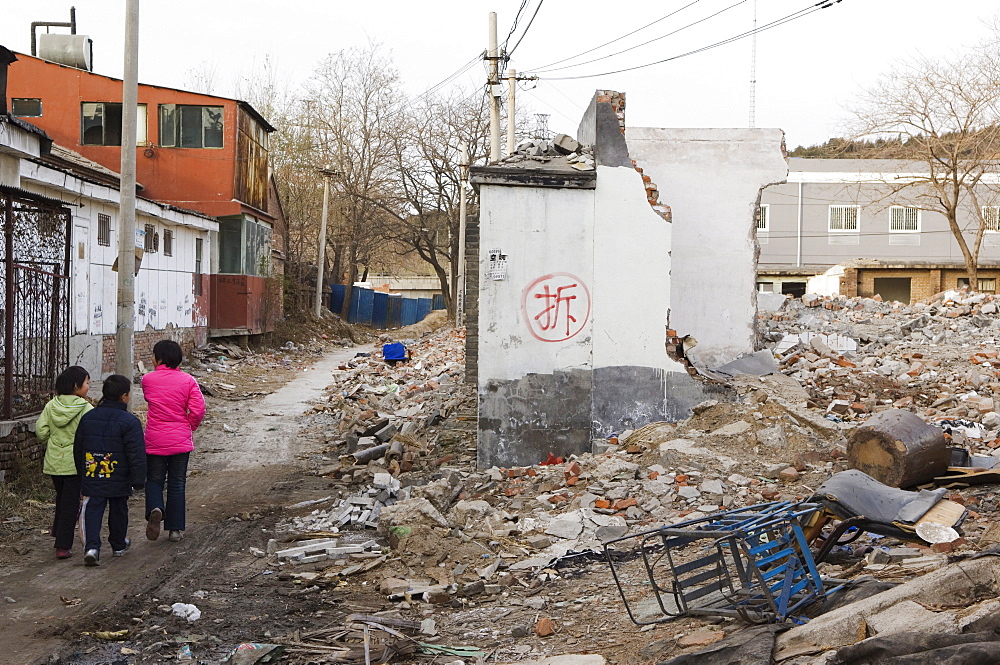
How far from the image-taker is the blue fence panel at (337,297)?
40172mm

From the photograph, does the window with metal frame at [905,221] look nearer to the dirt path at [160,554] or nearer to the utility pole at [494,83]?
the utility pole at [494,83]

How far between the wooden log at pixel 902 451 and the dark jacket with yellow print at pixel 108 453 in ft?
19.1

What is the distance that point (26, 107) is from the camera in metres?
23.3

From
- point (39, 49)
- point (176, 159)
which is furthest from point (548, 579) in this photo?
point (39, 49)

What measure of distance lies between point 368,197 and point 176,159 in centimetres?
1447

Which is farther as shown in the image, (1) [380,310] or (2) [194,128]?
(1) [380,310]

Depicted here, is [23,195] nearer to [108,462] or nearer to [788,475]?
[108,462]

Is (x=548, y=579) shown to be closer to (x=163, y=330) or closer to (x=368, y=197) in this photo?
(x=163, y=330)

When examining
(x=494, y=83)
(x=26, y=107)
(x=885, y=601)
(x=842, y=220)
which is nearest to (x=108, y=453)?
(x=885, y=601)

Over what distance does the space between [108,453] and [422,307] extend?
4300 cm

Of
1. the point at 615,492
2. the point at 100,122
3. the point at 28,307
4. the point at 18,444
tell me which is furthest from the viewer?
the point at 100,122

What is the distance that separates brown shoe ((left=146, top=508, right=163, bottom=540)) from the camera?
23.4 feet

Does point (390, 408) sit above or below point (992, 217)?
below

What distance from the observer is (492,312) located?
982 cm
